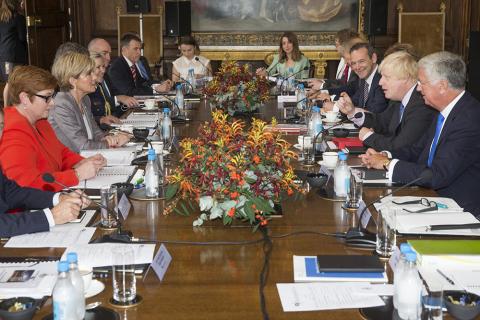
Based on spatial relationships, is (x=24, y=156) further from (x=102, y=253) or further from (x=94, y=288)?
(x=94, y=288)

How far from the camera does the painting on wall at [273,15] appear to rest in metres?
10.9

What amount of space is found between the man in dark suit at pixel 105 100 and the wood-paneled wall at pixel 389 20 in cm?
451

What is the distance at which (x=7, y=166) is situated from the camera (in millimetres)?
→ 3316

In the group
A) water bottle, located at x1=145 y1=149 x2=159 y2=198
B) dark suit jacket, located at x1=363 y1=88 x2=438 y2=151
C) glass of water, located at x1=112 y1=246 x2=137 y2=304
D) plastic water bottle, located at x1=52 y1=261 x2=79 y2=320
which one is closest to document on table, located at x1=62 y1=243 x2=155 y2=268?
glass of water, located at x1=112 y1=246 x2=137 y2=304

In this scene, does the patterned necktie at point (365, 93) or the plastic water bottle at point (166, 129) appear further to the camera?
the patterned necktie at point (365, 93)

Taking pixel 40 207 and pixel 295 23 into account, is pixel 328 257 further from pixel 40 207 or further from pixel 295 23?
pixel 295 23

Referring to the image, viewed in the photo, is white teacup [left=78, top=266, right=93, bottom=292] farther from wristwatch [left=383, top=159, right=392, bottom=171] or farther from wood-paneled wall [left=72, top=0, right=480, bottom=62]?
wood-paneled wall [left=72, top=0, right=480, bottom=62]

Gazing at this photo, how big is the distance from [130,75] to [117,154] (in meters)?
3.40

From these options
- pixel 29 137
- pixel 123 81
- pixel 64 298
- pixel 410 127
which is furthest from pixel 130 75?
pixel 64 298

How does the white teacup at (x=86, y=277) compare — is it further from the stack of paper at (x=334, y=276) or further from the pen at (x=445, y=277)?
the pen at (x=445, y=277)

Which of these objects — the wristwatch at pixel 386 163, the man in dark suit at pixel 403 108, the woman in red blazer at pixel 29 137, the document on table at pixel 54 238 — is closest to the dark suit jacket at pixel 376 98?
the man in dark suit at pixel 403 108

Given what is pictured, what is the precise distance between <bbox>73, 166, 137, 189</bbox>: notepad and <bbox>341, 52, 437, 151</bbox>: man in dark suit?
4.77 ft

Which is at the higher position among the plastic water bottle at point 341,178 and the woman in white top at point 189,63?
the woman in white top at point 189,63

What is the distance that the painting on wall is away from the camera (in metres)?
10.9
